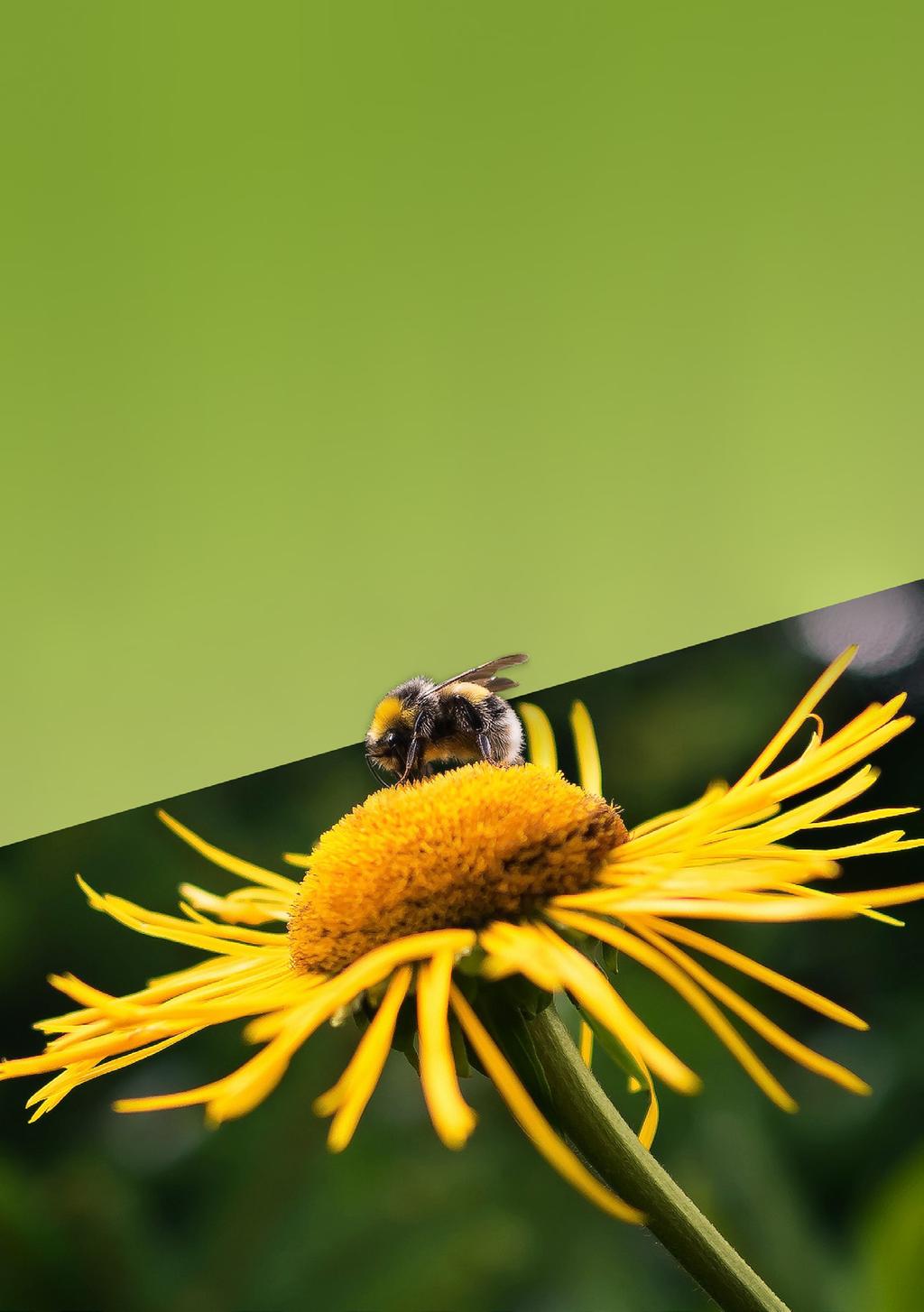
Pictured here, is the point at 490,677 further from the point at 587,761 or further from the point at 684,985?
the point at 684,985

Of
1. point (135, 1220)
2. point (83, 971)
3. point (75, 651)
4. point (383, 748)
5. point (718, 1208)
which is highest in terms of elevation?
point (75, 651)

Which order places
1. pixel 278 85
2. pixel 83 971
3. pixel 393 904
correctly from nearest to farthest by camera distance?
pixel 393 904 < pixel 83 971 < pixel 278 85

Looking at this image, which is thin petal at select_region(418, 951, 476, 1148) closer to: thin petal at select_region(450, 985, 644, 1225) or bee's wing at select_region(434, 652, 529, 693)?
thin petal at select_region(450, 985, 644, 1225)

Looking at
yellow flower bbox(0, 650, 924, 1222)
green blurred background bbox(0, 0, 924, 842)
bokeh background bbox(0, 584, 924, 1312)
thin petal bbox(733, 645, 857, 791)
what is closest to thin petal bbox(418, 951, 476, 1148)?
yellow flower bbox(0, 650, 924, 1222)

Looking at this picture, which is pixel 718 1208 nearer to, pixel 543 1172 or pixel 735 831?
pixel 543 1172

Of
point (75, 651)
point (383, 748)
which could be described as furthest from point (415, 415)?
point (383, 748)

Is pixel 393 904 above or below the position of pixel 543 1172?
above

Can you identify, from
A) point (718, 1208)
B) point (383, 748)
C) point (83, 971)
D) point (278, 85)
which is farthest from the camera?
point (278, 85)
